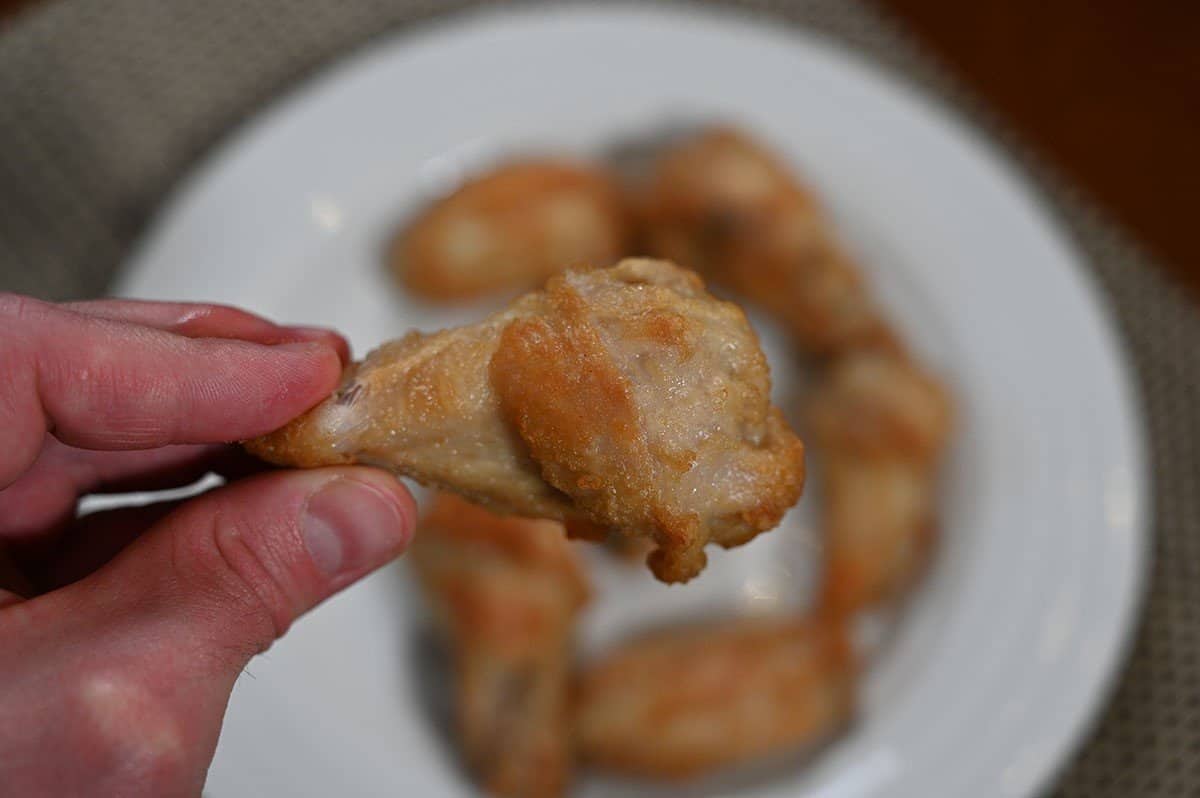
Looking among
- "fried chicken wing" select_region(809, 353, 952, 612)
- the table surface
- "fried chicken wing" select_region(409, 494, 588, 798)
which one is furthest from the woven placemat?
"fried chicken wing" select_region(409, 494, 588, 798)

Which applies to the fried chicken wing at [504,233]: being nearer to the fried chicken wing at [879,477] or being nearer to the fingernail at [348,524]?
the fried chicken wing at [879,477]

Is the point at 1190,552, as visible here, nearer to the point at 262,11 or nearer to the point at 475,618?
the point at 475,618

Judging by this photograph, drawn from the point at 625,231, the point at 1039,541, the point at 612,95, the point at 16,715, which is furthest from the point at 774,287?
the point at 16,715

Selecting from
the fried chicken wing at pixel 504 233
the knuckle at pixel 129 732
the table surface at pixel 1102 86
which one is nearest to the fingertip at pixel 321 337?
the knuckle at pixel 129 732

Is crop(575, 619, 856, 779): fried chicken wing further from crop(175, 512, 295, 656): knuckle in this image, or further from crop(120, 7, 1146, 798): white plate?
crop(175, 512, 295, 656): knuckle

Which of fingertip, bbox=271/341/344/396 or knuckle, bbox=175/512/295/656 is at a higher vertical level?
fingertip, bbox=271/341/344/396

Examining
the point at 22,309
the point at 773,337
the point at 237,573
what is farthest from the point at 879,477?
the point at 22,309
